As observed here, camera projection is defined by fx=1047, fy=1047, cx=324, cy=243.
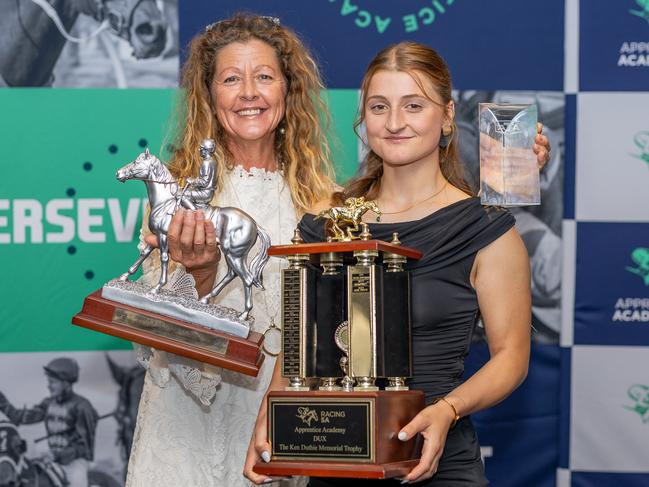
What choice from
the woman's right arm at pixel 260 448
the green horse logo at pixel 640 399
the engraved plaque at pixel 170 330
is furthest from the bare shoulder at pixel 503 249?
the green horse logo at pixel 640 399

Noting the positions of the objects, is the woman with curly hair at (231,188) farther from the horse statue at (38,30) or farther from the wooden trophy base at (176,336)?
the horse statue at (38,30)

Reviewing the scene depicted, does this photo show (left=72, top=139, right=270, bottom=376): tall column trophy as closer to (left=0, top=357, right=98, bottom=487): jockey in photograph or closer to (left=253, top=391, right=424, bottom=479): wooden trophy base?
(left=253, top=391, right=424, bottom=479): wooden trophy base

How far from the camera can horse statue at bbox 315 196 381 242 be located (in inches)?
71.2

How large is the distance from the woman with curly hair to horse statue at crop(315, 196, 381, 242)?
1.56 feet

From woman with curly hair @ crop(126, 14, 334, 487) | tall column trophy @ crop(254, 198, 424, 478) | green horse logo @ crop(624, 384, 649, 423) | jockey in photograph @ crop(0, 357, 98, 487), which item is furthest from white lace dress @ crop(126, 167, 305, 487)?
green horse logo @ crop(624, 384, 649, 423)

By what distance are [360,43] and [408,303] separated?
1.60m

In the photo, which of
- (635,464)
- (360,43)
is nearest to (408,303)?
(360,43)

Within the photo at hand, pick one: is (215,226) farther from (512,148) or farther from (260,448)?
(512,148)

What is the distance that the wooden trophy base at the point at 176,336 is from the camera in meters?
1.97

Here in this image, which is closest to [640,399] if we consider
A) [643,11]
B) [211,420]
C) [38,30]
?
[643,11]

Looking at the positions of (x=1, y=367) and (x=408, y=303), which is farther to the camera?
(x=1, y=367)

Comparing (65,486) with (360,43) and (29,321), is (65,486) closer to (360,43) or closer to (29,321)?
(29,321)

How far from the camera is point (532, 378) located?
3.23 meters

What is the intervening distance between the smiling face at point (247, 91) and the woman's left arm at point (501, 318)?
2.33ft
